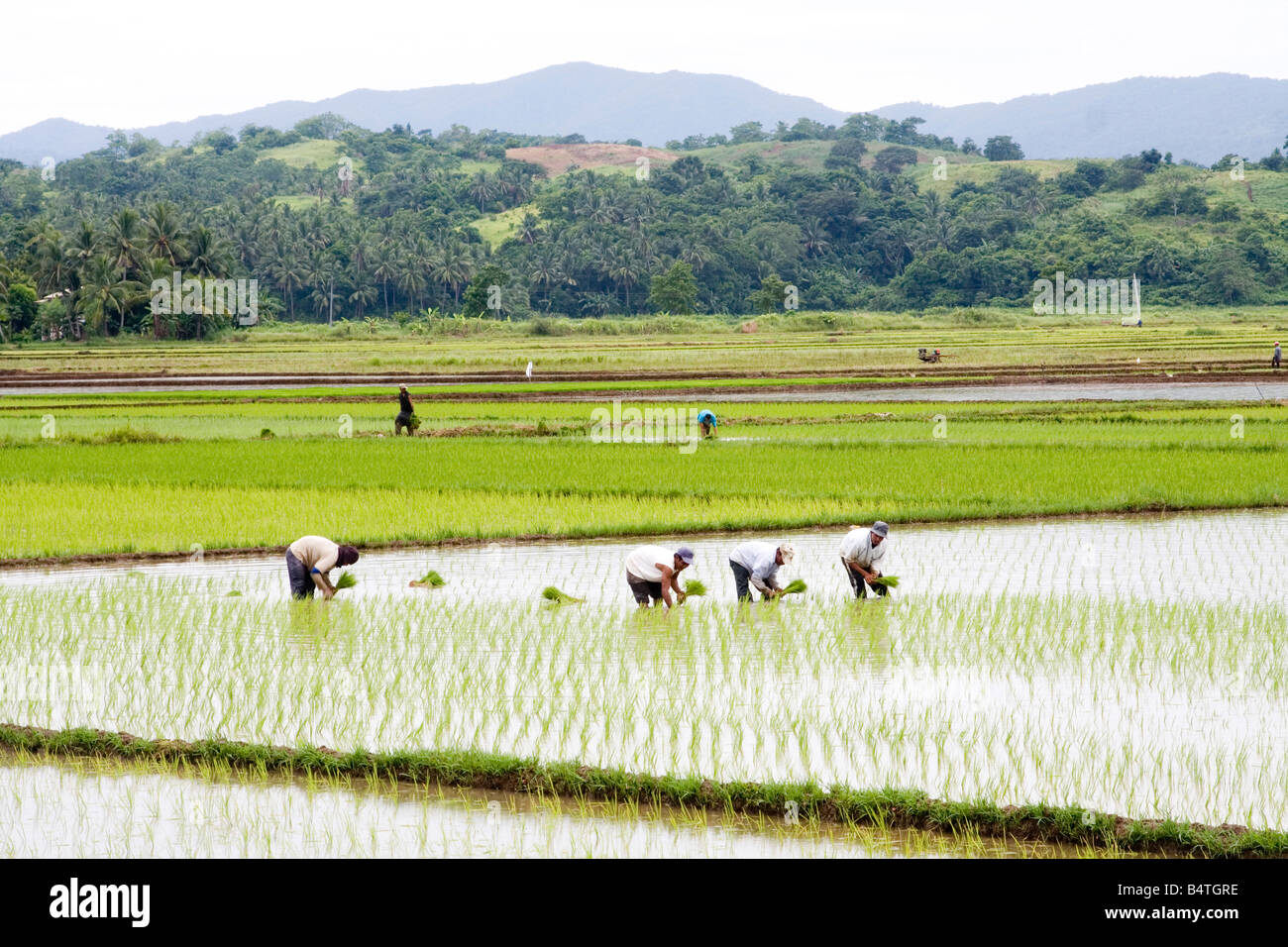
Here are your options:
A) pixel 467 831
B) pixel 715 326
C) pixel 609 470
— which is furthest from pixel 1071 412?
pixel 715 326

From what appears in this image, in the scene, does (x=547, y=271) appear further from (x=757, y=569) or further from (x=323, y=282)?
(x=757, y=569)

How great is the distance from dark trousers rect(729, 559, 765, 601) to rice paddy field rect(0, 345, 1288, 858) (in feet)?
0.66

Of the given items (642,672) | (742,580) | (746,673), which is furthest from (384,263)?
(746,673)

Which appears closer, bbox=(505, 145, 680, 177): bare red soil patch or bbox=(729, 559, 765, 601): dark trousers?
bbox=(729, 559, 765, 601): dark trousers

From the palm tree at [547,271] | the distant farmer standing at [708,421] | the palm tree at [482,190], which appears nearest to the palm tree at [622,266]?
the palm tree at [547,271]

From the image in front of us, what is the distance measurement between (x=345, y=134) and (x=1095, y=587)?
140 metres

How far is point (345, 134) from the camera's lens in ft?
460

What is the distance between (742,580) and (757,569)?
0.96ft

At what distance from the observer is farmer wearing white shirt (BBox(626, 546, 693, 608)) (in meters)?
8.48

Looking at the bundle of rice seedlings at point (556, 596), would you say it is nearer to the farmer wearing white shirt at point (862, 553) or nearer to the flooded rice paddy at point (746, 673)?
the flooded rice paddy at point (746, 673)

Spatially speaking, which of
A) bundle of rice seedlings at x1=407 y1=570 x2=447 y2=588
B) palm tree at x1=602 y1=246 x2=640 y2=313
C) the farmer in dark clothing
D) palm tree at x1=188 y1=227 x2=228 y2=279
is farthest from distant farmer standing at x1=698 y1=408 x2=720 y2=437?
palm tree at x1=602 y1=246 x2=640 y2=313

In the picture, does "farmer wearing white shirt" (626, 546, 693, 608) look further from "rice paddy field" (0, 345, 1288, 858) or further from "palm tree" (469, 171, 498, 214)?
"palm tree" (469, 171, 498, 214)

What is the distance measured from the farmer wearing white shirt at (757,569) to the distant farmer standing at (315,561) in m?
2.53

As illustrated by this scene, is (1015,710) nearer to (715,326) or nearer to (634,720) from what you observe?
(634,720)
